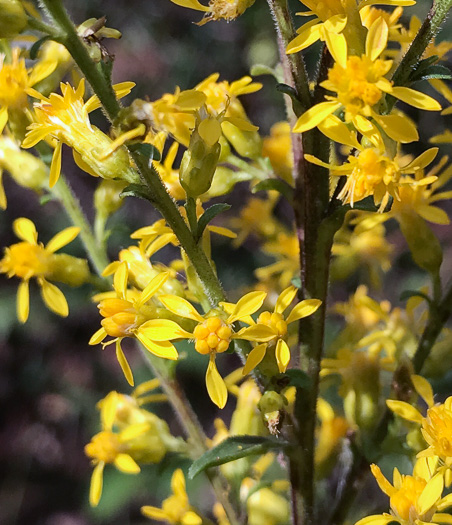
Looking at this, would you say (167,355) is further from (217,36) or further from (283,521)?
(217,36)

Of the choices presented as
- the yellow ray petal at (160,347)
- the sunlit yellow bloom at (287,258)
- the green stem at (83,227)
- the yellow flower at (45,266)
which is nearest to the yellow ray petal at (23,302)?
the yellow flower at (45,266)

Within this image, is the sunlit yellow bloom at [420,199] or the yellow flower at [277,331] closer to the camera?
the yellow flower at [277,331]

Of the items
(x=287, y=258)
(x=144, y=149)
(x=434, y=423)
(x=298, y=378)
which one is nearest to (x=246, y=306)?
(x=298, y=378)

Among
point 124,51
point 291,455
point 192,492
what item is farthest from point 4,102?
point 124,51

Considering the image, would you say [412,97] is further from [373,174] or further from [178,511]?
[178,511]

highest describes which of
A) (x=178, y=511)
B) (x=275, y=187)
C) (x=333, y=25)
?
(x=333, y=25)

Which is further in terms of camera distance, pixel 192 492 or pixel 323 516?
pixel 192 492

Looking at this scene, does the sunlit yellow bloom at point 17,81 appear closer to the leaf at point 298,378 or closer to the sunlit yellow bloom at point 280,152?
the sunlit yellow bloom at point 280,152
